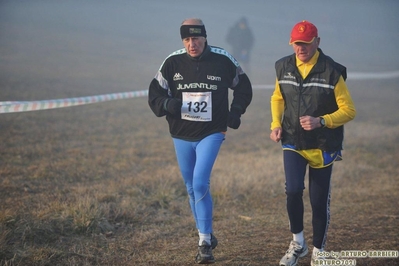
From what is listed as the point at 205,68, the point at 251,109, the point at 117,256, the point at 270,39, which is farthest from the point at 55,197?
the point at 270,39

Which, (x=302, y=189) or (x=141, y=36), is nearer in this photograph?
(x=302, y=189)

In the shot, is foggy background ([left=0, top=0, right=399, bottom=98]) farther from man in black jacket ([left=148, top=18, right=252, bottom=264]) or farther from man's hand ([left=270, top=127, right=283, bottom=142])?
man's hand ([left=270, top=127, right=283, bottom=142])

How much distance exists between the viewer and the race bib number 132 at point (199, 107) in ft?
16.8

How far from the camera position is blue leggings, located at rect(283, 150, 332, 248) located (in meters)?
4.64

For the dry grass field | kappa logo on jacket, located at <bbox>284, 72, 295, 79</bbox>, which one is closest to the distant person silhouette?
the dry grass field

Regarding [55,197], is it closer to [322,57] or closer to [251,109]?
[322,57]

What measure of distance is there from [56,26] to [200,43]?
51.5 metres

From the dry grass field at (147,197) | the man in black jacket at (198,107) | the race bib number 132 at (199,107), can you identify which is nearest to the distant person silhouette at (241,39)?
the dry grass field at (147,197)

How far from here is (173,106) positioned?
16.6ft

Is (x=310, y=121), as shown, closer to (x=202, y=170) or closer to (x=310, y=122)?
(x=310, y=122)

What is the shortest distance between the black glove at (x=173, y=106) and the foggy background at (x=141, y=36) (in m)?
14.6

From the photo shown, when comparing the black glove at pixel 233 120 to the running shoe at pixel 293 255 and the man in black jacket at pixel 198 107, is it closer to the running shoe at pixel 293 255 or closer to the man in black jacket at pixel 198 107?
the man in black jacket at pixel 198 107

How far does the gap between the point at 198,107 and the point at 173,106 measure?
0.83 ft

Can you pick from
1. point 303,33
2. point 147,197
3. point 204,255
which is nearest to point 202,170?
point 204,255
